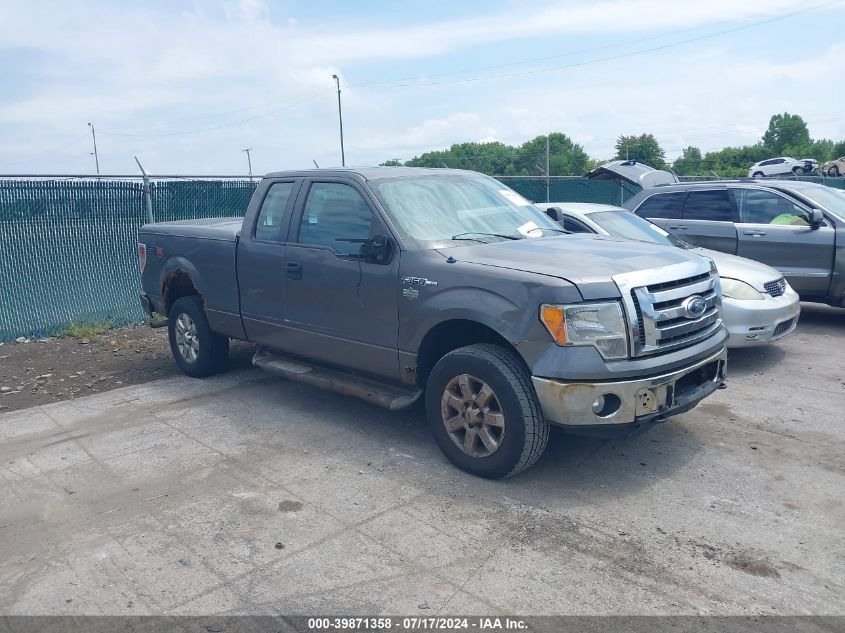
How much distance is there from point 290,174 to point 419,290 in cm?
195

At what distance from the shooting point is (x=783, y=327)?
23.4ft

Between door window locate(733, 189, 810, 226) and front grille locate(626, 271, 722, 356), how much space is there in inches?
197

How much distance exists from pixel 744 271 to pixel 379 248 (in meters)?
4.21

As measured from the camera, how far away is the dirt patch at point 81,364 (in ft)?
23.0

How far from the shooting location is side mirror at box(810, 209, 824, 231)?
8516 millimetres

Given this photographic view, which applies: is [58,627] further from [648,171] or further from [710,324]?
[648,171]

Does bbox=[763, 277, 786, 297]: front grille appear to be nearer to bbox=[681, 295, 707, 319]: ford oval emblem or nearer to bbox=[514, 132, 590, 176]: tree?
bbox=[681, 295, 707, 319]: ford oval emblem

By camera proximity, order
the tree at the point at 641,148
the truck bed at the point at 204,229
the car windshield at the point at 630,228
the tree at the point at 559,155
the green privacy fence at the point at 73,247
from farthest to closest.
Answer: the tree at the point at 559,155, the tree at the point at 641,148, the green privacy fence at the point at 73,247, the car windshield at the point at 630,228, the truck bed at the point at 204,229

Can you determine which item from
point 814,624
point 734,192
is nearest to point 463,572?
point 814,624

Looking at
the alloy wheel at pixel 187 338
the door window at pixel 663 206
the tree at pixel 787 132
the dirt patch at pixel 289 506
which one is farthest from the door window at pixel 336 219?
the tree at pixel 787 132

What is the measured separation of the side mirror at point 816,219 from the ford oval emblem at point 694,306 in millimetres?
4888

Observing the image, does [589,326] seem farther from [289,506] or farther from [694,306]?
[289,506]

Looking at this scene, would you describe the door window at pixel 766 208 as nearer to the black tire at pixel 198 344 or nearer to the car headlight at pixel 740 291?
the car headlight at pixel 740 291

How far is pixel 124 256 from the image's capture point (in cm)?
1014
